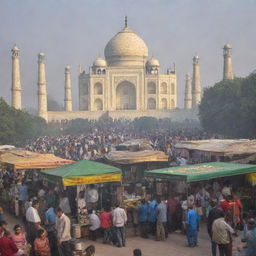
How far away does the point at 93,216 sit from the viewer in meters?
9.32

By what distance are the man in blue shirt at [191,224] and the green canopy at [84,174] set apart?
5.92ft

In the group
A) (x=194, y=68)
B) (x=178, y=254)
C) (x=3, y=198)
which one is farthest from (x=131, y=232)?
(x=194, y=68)

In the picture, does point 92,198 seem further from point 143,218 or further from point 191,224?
point 191,224

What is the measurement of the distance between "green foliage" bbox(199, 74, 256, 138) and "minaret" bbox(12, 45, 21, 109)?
22.3 meters

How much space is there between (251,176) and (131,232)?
8.14 feet

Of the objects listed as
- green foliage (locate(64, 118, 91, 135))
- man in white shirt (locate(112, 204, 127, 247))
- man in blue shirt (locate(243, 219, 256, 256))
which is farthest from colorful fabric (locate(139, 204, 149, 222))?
green foliage (locate(64, 118, 91, 135))

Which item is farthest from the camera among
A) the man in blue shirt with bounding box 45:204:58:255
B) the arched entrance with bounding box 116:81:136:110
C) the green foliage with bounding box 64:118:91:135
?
the arched entrance with bounding box 116:81:136:110

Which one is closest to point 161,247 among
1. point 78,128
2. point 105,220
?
point 105,220

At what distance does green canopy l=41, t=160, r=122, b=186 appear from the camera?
9484mm

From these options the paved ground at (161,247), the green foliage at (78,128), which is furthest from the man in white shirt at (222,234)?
the green foliage at (78,128)

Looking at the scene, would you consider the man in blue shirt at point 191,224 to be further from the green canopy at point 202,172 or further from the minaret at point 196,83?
the minaret at point 196,83

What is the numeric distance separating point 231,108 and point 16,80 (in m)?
28.3

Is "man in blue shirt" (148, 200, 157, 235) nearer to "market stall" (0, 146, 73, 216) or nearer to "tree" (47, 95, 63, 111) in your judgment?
"market stall" (0, 146, 73, 216)

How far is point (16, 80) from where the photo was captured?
2144 inches
